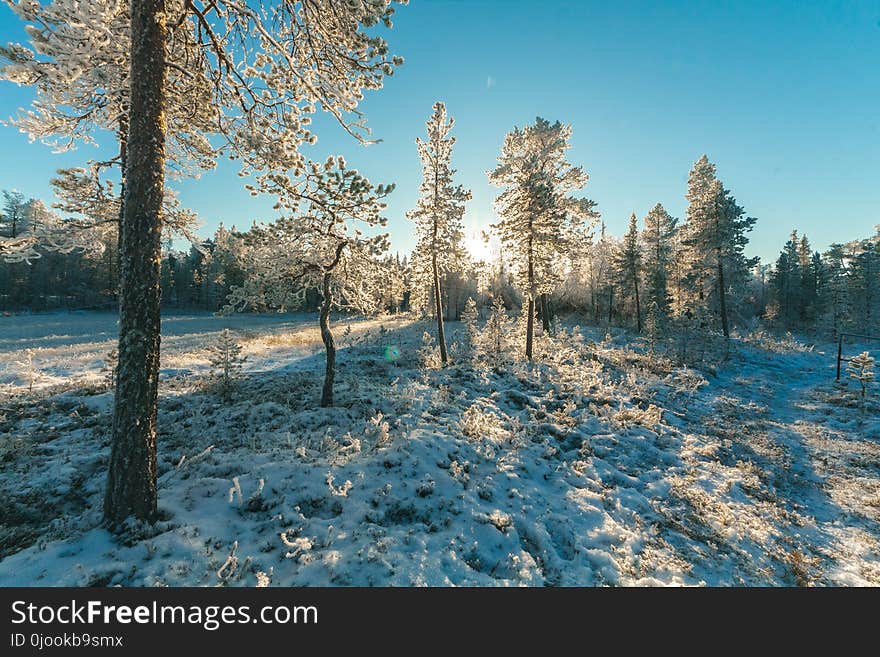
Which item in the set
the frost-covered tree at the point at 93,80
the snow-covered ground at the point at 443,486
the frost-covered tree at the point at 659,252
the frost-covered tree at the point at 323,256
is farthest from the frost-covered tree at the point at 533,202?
the frost-covered tree at the point at 659,252

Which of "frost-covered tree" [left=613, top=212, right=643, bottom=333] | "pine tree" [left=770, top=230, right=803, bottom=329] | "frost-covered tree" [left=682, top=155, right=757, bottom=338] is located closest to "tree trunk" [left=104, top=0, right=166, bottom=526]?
"frost-covered tree" [left=682, top=155, right=757, bottom=338]

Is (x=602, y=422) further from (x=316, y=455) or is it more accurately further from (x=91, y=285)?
(x=91, y=285)

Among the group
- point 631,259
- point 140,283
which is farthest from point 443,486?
point 631,259

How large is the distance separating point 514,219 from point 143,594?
60.3 feet

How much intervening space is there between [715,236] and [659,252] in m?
14.0

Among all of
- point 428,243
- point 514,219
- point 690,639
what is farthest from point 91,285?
point 690,639

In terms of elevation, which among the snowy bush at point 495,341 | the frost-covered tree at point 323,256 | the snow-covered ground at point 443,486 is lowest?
the snow-covered ground at point 443,486

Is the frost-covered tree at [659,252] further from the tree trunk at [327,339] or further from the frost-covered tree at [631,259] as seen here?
the tree trunk at [327,339]

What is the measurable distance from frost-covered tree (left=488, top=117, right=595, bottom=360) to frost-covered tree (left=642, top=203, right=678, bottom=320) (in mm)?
24830

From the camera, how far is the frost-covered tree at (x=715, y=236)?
87.2 feet

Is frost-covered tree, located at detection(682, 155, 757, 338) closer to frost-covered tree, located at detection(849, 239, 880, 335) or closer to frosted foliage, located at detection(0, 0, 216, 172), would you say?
frost-covered tree, located at detection(849, 239, 880, 335)

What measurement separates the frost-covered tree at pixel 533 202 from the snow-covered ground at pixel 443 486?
7217 millimetres

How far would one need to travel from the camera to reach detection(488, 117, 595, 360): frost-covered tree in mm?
17891

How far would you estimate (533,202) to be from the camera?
1773 cm
